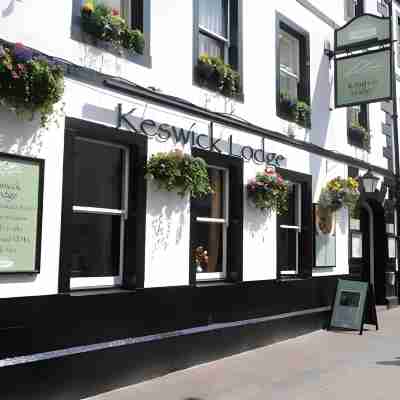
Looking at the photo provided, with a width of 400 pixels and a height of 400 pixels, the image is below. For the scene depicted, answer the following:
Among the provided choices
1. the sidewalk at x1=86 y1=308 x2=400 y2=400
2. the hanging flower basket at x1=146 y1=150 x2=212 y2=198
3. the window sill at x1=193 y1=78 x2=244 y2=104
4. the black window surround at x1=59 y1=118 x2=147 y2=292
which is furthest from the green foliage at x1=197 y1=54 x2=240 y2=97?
the sidewalk at x1=86 y1=308 x2=400 y2=400

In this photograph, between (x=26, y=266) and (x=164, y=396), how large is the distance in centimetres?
204

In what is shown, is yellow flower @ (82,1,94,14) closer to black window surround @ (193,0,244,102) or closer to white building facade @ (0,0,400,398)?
white building facade @ (0,0,400,398)

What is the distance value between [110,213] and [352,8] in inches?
345

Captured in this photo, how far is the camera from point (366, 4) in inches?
523

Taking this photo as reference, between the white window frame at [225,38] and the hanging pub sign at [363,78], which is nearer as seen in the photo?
the white window frame at [225,38]

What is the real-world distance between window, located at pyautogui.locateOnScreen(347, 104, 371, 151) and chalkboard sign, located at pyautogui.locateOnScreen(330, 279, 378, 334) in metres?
3.41

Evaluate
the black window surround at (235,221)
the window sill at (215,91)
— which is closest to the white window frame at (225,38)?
the window sill at (215,91)

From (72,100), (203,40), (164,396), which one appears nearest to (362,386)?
(164,396)

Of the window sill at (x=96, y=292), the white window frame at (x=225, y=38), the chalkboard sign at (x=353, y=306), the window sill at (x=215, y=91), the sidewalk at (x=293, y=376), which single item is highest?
the white window frame at (x=225, y=38)

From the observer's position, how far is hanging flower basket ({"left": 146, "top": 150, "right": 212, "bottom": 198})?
6.88m

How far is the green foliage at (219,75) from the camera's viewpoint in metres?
8.02

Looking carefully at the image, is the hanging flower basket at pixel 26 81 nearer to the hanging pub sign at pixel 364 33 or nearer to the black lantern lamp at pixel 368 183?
the hanging pub sign at pixel 364 33

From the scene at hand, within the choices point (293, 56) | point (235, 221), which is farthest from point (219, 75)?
point (293, 56)

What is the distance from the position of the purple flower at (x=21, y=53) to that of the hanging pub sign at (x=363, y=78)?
7.22m
